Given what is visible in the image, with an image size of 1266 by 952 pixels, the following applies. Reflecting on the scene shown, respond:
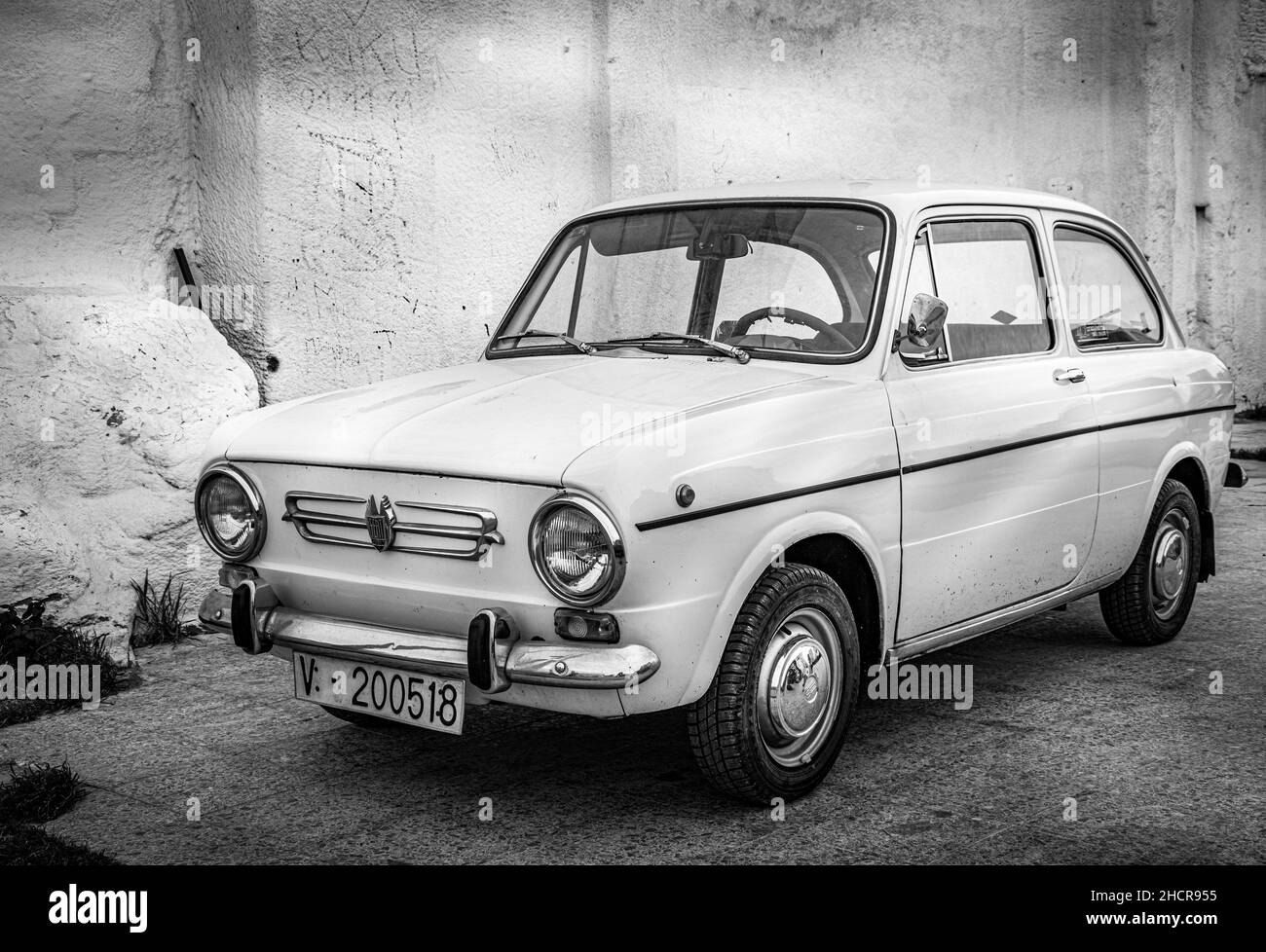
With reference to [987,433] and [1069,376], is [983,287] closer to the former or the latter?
[987,433]

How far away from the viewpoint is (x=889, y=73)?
32.5ft

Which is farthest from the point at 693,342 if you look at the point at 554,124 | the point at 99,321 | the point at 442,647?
the point at 554,124

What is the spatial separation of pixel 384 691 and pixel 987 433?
1.98m

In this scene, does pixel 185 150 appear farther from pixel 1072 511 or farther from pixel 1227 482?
pixel 1227 482

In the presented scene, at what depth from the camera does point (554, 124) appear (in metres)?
7.82

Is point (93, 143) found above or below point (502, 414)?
above

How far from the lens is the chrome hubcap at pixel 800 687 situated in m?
3.67

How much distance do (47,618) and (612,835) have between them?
9.43ft

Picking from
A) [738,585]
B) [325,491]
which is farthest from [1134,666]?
[325,491]

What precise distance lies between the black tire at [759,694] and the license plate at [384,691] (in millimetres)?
610

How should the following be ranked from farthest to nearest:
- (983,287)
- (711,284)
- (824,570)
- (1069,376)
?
(1069,376) → (711,284) → (983,287) → (824,570)

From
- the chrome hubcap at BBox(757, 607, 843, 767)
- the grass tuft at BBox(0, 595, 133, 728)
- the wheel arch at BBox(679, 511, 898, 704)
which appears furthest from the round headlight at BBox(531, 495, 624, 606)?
the grass tuft at BBox(0, 595, 133, 728)

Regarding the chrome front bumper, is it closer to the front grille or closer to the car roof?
the front grille

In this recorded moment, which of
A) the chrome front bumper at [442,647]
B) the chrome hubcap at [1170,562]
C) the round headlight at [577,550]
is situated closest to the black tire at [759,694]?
the chrome front bumper at [442,647]
